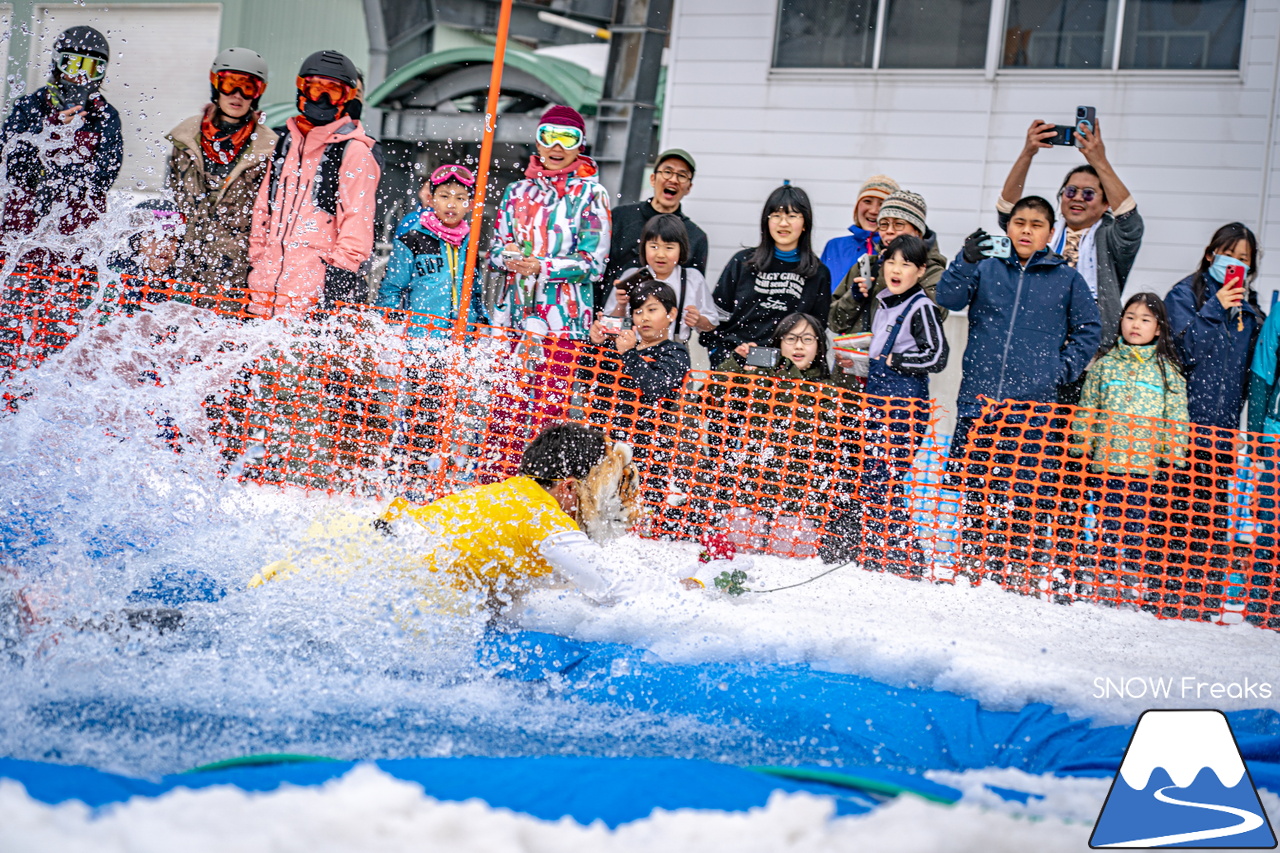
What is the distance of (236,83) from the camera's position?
6008mm

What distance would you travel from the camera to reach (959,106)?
7926mm

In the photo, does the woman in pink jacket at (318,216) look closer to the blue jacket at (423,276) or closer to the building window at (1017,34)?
the blue jacket at (423,276)

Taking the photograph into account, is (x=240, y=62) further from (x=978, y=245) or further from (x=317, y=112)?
(x=978, y=245)

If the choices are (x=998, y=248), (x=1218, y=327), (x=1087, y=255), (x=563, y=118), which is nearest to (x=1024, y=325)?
(x=998, y=248)

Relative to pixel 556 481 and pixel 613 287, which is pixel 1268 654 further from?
pixel 613 287

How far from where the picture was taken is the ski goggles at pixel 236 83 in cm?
598

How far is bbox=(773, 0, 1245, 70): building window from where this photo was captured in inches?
300

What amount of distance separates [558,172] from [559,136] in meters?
0.19

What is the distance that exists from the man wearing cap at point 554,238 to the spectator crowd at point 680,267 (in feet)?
0.04

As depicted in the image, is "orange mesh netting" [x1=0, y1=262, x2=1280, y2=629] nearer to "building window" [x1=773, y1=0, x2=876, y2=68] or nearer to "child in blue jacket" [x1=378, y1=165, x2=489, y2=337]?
"child in blue jacket" [x1=378, y1=165, x2=489, y2=337]

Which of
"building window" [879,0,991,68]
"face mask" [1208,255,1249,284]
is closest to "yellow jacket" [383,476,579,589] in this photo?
"face mask" [1208,255,1249,284]

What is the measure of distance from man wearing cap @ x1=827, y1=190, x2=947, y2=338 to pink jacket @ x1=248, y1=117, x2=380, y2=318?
93.9 inches

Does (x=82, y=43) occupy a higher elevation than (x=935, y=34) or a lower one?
lower

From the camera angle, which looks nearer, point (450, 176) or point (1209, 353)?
point (1209, 353)
